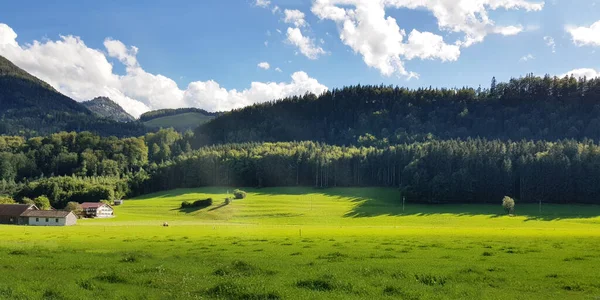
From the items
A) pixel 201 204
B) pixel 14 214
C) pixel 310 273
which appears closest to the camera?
pixel 310 273

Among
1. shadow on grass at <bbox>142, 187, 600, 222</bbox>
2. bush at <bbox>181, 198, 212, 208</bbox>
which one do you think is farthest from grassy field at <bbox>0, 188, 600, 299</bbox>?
bush at <bbox>181, 198, 212, 208</bbox>

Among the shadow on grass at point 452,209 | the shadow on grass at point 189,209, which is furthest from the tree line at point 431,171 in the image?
the shadow on grass at point 189,209

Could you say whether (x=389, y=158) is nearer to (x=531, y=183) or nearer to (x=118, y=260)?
(x=531, y=183)

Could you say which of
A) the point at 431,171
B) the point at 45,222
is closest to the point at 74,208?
the point at 45,222

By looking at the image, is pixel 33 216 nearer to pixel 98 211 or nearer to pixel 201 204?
pixel 98 211

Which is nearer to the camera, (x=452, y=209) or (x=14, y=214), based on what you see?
(x=14, y=214)

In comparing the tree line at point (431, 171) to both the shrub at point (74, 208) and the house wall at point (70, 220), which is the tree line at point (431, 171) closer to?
the shrub at point (74, 208)

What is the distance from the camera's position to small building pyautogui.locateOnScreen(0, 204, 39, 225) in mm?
106688

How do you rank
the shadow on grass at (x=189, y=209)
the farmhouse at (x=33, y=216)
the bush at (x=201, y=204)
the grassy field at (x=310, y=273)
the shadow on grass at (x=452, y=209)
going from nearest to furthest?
1. the grassy field at (x=310, y=273)
2. the farmhouse at (x=33, y=216)
3. the shadow on grass at (x=452, y=209)
4. the shadow on grass at (x=189, y=209)
5. the bush at (x=201, y=204)

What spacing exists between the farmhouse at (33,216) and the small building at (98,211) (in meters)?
18.8

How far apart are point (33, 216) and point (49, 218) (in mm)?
5878

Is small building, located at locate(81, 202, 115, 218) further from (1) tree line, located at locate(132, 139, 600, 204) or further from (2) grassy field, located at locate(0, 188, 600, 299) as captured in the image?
(2) grassy field, located at locate(0, 188, 600, 299)

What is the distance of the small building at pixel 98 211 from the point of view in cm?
12838

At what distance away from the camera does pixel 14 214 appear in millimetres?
107688
